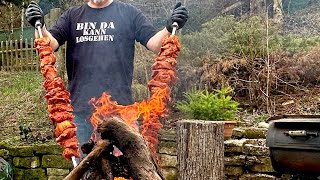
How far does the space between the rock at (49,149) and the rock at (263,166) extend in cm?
205

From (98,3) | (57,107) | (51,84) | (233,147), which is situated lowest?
(233,147)

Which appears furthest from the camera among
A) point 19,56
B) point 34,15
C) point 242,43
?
point 19,56

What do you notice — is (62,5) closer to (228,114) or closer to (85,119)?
(228,114)

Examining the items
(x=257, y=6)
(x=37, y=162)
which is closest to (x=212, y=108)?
(x=37, y=162)

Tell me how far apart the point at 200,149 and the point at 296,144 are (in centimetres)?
79

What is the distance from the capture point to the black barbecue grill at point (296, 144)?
3441 millimetres

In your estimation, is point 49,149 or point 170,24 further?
point 49,149

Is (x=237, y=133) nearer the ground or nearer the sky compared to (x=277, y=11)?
nearer the ground

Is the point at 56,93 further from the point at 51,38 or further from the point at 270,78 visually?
the point at 270,78

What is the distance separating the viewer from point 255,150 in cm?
454

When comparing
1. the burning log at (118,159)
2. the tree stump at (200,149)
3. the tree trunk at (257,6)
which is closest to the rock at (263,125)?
the tree stump at (200,149)

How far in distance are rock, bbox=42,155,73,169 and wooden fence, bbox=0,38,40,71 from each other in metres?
5.08

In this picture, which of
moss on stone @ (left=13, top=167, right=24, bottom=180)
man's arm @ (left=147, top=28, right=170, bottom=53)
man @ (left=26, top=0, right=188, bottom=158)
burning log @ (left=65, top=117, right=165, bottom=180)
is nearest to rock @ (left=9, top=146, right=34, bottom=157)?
moss on stone @ (left=13, top=167, right=24, bottom=180)

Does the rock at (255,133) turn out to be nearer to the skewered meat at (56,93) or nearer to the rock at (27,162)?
the rock at (27,162)
